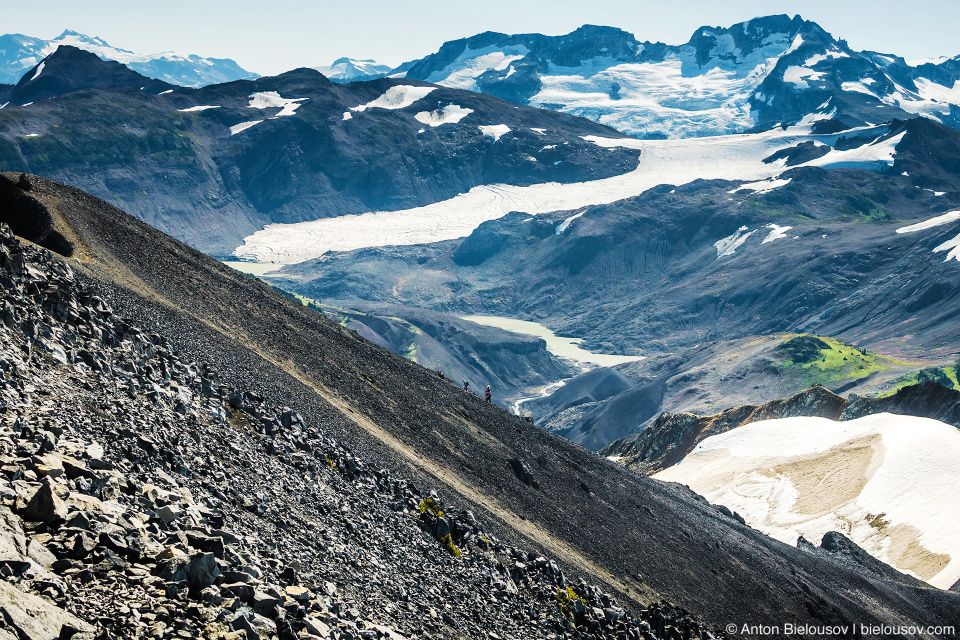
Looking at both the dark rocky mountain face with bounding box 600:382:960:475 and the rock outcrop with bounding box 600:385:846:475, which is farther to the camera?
the rock outcrop with bounding box 600:385:846:475

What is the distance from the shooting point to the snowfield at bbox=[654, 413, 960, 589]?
229 ft

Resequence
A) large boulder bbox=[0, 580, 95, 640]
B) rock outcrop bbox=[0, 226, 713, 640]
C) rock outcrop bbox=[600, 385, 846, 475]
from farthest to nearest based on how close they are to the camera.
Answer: rock outcrop bbox=[600, 385, 846, 475], rock outcrop bbox=[0, 226, 713, 640], large boulder bbox=[0, 580, 95, 640]

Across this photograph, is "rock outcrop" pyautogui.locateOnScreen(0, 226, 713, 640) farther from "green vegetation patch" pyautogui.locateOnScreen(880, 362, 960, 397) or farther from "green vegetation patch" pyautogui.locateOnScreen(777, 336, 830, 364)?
"green vegetation patch" pyautogui.locateOnScreen(777, 336, 830, 364)

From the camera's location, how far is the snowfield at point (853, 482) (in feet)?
229

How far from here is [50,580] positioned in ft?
42.6

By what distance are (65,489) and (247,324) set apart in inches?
933

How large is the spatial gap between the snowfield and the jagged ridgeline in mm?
17063

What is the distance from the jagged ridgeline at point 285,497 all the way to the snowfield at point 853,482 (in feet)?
56.0

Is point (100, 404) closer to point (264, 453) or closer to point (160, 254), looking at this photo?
point (264, 453)

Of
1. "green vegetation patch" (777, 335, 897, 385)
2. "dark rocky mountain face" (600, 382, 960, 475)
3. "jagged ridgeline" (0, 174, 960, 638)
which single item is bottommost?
"green vegetation patch" (777, 335, 897, 385)

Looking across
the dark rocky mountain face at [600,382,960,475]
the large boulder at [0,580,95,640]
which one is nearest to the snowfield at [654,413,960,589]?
the dark rocky mountain face at [600,382,960,475]

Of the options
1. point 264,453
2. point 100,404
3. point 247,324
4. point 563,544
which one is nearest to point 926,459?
point 563,544

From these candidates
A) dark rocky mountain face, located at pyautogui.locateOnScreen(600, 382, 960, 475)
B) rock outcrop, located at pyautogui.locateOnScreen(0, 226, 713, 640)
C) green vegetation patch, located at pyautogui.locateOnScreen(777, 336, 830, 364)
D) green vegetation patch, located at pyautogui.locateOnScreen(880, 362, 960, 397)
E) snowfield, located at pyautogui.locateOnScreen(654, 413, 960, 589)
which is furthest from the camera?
green vegetation patch, located at pyautogui.locateOnScreen(777, 336, 830, 364)

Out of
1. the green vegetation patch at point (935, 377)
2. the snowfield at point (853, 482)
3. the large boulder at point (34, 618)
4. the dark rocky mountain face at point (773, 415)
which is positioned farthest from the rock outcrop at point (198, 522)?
the green vegetation patch at point (935, 377)
